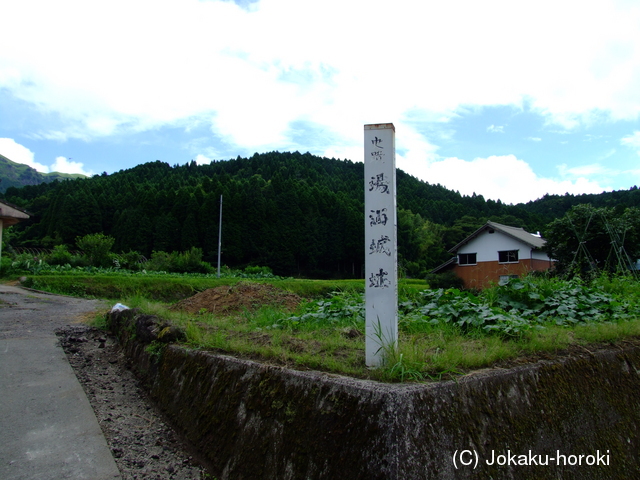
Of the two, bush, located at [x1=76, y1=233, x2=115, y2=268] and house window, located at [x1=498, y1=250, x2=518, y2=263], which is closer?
bush, located at [x1=76, y1=233, x2=115, y2=268]

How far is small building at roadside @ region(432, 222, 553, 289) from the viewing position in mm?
28344

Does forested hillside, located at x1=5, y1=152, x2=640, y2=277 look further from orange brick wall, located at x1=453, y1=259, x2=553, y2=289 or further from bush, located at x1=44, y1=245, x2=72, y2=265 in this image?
bush, located at x1=44, y1=245, x2=72, y2=265

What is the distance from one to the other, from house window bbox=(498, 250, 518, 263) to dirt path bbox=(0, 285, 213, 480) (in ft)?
90.4

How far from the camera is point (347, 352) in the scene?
3.28 metres

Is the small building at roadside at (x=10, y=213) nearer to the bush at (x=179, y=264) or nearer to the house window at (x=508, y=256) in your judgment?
the bush at (x=179, y=264)

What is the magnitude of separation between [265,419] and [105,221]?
59695 mm

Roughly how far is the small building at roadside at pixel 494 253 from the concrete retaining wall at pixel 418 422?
2517 cm

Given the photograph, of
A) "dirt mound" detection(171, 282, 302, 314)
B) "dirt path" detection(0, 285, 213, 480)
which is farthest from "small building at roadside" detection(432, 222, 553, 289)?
"dirt path" detection(0, 285, 213, 480)

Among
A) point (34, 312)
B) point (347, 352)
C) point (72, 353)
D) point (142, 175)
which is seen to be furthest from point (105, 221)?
point (347, 352)

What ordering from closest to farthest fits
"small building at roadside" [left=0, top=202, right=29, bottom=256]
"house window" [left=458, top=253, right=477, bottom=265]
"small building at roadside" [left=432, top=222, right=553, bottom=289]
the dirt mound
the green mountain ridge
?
the dirt mound
"small building at roadside" [left=0, top=202, right=29, bottom=256]
"small building at roadside" [left=432, top=222, right=553, bottom=289]
"house window" [left=458, top=253, right=477, bottom=265]
the green mountain ridge

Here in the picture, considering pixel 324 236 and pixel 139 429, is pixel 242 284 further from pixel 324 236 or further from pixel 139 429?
pixel 324 236

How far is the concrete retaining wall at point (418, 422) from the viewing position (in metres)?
2.10

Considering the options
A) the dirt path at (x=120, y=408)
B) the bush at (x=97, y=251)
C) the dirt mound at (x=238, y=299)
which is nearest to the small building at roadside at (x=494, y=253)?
the dirt mound at (x=238, y=299)

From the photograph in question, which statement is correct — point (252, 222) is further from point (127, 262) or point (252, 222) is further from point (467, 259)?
point (467, 259)
